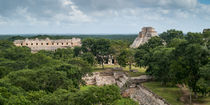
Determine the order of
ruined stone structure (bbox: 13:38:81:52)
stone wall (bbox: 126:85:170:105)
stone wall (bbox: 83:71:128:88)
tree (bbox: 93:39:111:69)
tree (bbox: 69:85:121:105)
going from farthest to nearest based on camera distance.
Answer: ruined stone structure (bbox: 13:38:81:52) < tree (bbox: 93:39:111:69) < stone wall (bbox: 83:71:128:88) < stone wall (bbox: 126:85:170:105) < tree (bbox: 69:85:121:105)

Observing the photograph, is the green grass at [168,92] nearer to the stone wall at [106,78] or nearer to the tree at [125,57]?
the stone wall at [106,78]

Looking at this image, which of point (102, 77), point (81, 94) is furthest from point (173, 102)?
point (102, 77)

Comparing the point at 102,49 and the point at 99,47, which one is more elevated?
the point at 99,47

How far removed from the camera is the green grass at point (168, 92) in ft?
67.0

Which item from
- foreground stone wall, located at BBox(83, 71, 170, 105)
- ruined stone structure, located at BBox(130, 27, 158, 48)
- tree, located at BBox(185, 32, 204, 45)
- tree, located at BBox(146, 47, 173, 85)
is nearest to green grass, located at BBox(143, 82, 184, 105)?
foreground stone wall, located at BBox(83, 71, 170, 105)

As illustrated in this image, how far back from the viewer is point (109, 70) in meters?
39.8

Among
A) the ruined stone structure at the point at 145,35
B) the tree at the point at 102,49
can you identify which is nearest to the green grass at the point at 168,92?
the tree at the point at 102,49

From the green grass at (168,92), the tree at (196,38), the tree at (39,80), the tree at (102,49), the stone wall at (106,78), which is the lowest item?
the stone wall at (106,78)

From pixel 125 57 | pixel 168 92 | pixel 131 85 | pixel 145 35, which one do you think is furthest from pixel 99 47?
pixel 168 92

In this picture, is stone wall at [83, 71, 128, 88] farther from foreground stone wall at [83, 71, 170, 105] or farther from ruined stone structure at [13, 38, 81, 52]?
ruined stone structure at [13, 38, 81, 52]

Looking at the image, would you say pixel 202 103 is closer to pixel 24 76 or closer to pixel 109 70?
pixel 24 76

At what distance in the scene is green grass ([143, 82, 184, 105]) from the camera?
20411 mm

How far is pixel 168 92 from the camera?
23.4 metres

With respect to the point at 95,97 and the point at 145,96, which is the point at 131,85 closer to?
the point at 145,96
